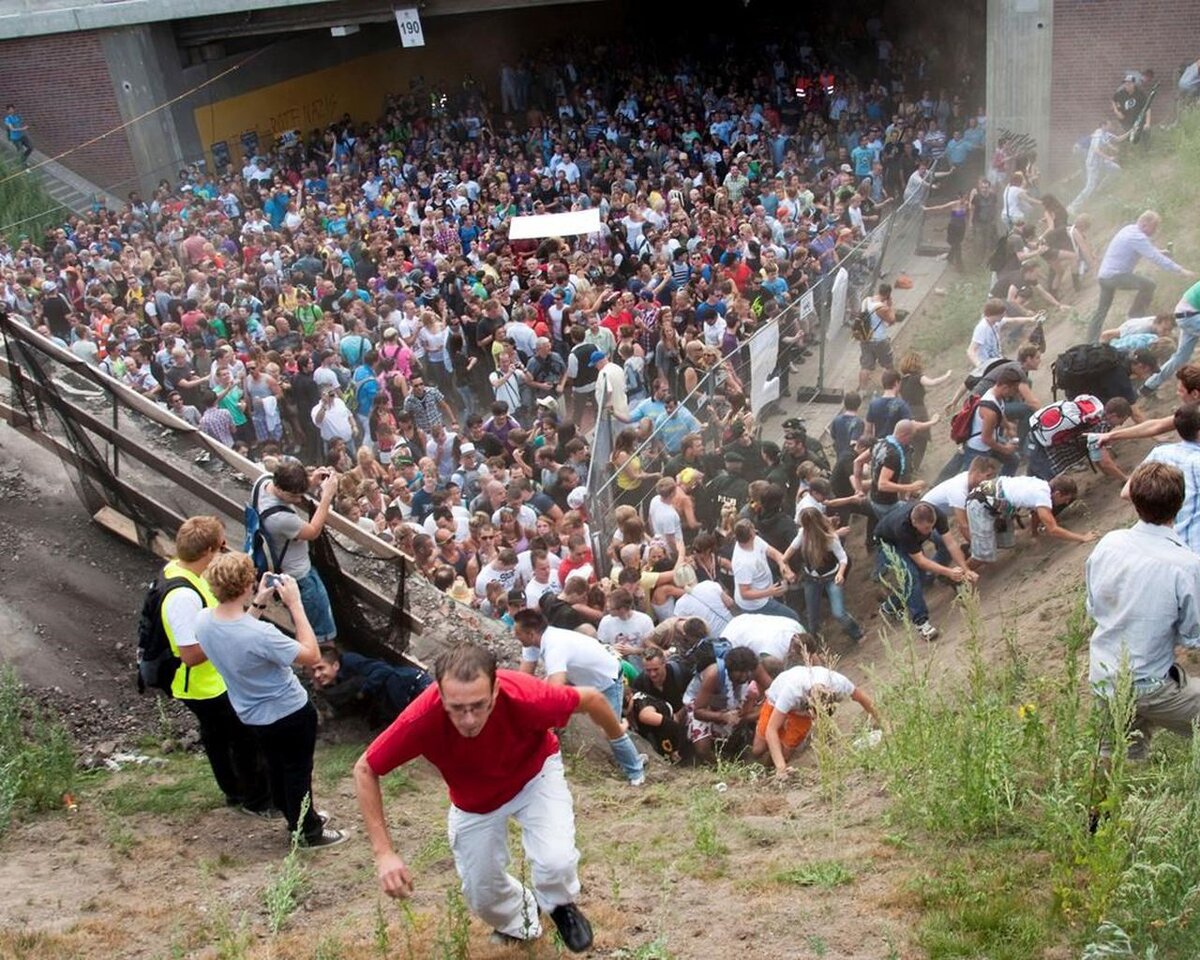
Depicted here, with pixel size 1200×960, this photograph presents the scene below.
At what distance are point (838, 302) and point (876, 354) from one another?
1.27m

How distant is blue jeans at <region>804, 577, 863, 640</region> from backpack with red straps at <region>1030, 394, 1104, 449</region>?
1.80 meters

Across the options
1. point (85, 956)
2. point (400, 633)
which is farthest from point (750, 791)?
point (85, 956)

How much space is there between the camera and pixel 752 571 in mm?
9484

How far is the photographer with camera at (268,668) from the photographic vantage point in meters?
5.48

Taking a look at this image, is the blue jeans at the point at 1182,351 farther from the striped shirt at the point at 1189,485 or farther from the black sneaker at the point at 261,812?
the black sneaker at the point at 261,812

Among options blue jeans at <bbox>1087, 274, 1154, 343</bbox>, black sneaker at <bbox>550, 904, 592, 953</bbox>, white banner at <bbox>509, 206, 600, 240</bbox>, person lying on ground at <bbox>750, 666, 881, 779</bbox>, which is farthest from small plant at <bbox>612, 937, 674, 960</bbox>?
white banner at <bbox>509, 206, 600, 240</bbox>

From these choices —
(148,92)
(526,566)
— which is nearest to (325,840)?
(526,566)

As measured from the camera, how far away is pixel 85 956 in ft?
16.8

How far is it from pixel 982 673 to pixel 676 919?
5.26 ft

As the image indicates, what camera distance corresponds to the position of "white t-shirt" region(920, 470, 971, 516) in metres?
9.27

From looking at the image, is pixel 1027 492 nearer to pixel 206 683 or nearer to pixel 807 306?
pixel 206 683

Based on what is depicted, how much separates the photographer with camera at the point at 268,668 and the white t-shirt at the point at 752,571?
13.5ft

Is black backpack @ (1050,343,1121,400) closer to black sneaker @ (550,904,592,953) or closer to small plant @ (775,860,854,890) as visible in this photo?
small plant @ (775,860,854,890)

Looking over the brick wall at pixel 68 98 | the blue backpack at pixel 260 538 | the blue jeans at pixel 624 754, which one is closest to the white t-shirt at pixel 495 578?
the blue jeans at pixel 624 754
